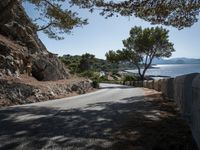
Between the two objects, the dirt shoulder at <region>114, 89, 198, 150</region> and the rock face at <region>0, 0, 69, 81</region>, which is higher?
the rock face at <region>0, 0, 69, 81</region>

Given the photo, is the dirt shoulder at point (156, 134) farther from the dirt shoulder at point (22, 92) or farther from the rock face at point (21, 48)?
the rock face at point (21, 48)

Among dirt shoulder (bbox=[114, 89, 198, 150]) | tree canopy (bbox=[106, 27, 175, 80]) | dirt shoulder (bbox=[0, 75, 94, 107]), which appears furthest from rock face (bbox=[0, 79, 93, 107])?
tree canopy (bbox=[106, 27, 175, 80])

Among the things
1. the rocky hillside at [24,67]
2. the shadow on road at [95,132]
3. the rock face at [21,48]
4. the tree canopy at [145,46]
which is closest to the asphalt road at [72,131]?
the shadow on road at [95,132]

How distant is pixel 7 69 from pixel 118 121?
44.9ft

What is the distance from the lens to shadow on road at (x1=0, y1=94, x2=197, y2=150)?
732cm

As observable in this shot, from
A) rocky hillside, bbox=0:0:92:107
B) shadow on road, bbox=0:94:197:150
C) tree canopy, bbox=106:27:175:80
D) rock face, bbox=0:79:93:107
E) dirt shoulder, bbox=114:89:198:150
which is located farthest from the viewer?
tree canopy, bbox=106:27:175:80

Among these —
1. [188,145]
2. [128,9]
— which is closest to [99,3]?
[128,9]

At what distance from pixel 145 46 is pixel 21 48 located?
4766 centimetres

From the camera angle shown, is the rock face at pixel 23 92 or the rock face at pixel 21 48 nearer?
the rock face at pixel 23 92

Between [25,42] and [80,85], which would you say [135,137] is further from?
[80,85]

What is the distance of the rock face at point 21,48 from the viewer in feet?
79.6

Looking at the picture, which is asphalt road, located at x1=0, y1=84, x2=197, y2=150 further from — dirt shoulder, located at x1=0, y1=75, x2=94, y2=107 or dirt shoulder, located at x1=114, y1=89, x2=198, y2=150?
dirt shoulder, located at x1=0, y1=75, x2=94, y2=107

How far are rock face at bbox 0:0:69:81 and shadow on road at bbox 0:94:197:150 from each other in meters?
12.9

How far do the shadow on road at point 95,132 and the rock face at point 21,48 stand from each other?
12.9 metres
